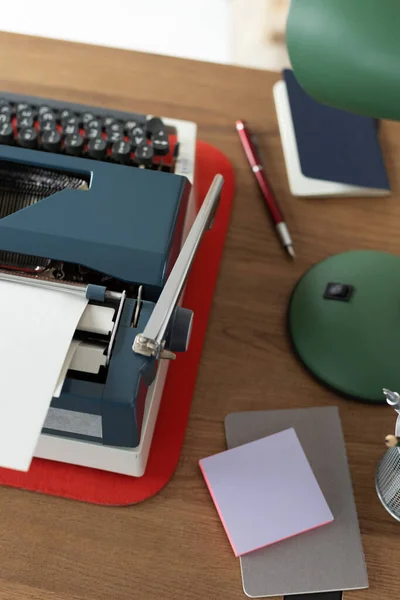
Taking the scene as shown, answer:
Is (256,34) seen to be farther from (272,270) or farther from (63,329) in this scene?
(63,329)

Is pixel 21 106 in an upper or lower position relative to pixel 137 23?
upper

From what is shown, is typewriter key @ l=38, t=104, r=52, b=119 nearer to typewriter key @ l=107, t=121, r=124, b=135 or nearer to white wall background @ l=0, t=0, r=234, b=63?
typewriter key @ l=107, t=121, r=124, b=135

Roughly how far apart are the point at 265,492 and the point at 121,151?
0.41 metres

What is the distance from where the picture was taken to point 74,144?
0.70 m

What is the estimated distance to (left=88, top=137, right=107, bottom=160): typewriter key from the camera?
2.27 feet

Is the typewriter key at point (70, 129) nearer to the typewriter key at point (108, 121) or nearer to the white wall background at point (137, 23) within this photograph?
the typewriter key at point (108, 121)

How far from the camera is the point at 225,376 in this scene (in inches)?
27.6

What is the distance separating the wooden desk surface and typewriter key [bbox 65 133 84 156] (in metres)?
0.22

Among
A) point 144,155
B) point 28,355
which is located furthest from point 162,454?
point 144,155

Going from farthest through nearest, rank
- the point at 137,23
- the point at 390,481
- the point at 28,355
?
1. the point at 137,23
2. the point at 390,481
3. the point at 28,355

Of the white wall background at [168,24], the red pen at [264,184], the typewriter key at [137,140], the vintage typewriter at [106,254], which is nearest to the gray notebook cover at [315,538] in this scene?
the vintage typewriter at [106,254]

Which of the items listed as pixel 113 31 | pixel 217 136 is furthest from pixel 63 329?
pixel 113 31

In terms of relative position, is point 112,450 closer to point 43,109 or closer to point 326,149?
point 43,109

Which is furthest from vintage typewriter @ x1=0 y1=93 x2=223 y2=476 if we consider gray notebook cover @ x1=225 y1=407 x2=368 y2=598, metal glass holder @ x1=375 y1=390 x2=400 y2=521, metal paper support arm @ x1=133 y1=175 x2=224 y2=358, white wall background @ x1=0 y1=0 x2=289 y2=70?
white wall background @ x1=0 y1=0 x2=289 y2=70
